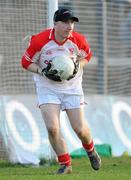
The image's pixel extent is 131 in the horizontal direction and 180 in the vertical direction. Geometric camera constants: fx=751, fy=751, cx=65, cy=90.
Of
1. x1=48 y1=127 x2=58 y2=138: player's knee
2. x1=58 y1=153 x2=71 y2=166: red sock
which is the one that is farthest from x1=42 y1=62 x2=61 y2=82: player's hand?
x1=58 y1=153 x2=71 y2=166: red sock

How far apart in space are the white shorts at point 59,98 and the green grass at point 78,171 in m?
0.79

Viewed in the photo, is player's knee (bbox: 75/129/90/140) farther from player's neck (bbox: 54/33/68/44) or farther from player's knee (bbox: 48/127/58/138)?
player's neck (bbox: 54/33/68/44)

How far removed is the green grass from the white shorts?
792mm

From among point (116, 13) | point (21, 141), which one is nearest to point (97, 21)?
point (116, 13)

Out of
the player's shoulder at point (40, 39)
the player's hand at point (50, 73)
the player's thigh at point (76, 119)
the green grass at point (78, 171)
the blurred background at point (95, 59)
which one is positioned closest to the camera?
the green grass at point (78, 171)

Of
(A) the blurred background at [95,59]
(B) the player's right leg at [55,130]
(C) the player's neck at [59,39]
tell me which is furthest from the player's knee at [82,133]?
(A) the blurred background at [95,59]

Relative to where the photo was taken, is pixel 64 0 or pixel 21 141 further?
pixel 64 0

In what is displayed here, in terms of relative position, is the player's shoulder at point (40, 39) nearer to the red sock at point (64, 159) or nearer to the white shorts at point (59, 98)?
the white shorts at point (59, 98)

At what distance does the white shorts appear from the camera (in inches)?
336

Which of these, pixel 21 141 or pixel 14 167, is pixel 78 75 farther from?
pixel 21 141

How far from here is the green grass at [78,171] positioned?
25.7ft

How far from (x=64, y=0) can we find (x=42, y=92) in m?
4.69

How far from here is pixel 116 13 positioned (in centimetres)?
1409

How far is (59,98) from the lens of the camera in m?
8.63
